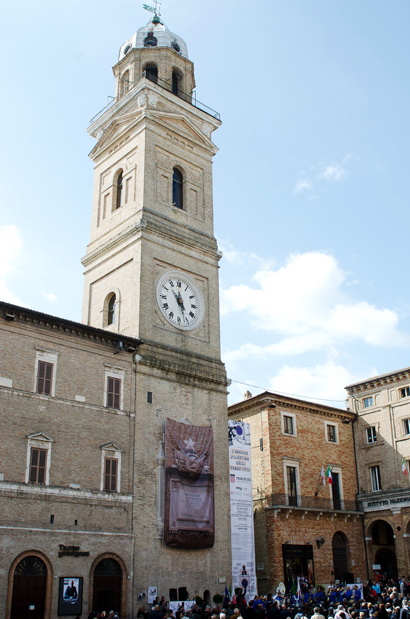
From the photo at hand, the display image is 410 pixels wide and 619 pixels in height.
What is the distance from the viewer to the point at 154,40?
39375mm

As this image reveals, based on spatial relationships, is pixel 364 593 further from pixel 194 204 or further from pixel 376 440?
pixel 194 204

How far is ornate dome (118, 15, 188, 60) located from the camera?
39094mm

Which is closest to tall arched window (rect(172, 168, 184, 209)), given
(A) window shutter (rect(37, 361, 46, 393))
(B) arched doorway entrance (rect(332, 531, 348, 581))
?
(A) window shutter (rect(37, 361, 46, 393))

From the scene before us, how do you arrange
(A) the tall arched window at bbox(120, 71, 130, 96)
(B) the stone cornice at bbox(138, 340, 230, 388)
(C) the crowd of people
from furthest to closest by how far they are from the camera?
(A) the tall arched window at bbox(120, 71, 130, 96) < (B) the stone cornice at bbox(138, 340, 230, 388) < (C) the crowd of people

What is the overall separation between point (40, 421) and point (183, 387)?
788cm

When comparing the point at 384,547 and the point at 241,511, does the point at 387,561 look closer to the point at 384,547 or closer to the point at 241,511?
the point at 384,547

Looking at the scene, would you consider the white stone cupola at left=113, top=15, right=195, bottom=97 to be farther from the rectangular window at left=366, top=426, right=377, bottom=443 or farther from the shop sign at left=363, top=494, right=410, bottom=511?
the shop sign at left=363, top=494, right=410, bottom=511

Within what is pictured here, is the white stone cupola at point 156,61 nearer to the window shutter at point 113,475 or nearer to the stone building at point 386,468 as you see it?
the stone building at point 386,468

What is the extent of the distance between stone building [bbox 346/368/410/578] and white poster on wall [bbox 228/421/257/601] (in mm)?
11221

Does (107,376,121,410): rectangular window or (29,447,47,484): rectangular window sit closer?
(29,447,47,484): rectangular window

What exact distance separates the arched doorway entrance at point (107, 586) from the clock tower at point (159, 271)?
0.68 m

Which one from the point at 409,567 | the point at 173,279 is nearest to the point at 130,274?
the point at 173,279

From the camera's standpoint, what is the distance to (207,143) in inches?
1484

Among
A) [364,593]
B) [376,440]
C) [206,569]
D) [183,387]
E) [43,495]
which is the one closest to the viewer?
[43,495]
